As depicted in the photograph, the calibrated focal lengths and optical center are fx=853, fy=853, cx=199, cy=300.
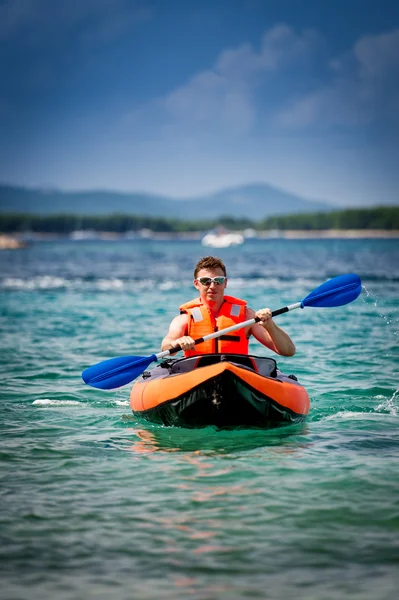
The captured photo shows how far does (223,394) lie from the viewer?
6.73m

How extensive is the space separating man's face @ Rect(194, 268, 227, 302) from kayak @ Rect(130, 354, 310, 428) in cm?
62

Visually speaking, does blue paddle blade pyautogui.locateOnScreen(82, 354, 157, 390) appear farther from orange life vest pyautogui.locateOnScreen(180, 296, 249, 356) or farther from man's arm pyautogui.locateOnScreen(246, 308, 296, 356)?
man's arm pyautogui.locateOnScreen(246, 308, 296, 356)

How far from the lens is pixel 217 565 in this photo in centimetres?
459

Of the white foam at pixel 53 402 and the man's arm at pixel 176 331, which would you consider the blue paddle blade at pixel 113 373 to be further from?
the white foam at pixel 53 402

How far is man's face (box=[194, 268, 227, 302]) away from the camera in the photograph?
23.9 feet

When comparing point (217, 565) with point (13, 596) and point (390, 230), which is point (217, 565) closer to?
point (13, 596)

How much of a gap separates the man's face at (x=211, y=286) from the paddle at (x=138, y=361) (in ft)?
1.05

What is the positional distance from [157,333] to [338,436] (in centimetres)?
863

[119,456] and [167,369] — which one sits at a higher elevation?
[167,369]

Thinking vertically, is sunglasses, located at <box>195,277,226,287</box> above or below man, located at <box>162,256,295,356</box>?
above

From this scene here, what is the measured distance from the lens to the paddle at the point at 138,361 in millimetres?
8016

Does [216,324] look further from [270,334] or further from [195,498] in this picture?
[195,498]

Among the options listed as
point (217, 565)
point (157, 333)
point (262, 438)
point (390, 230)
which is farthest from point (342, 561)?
point (390, 230)

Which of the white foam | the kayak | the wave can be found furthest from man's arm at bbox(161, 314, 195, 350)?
the wave
